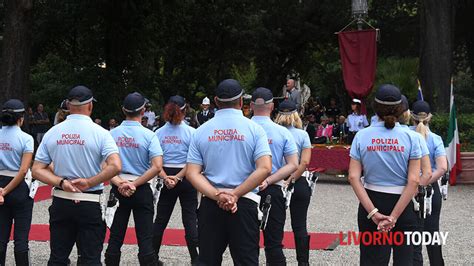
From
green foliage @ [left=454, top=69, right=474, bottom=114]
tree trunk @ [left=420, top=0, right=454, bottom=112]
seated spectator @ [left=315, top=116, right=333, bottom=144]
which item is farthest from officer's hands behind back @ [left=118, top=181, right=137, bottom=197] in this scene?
green foliage @ [left=454, top=69, right=474, bottom=114]

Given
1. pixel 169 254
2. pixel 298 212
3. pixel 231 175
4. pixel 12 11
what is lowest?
pixel 169 254

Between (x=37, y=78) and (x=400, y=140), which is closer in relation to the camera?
(x=400, y=140)

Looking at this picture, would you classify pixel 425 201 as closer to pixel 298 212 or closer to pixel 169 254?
pixel 298 212

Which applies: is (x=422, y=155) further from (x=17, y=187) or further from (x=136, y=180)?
(x=17, y=187)

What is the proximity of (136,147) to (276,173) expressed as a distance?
4.84 feet

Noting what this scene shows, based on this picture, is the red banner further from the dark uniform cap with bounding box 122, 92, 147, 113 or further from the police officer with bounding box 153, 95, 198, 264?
the dark uniform cap with bounding box 122, 92, 147, 113

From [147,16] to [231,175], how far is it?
2485cm

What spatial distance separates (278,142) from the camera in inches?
319

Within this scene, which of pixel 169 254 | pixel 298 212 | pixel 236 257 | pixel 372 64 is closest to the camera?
pixel 236 257

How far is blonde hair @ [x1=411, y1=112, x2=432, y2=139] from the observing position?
7.87 metres

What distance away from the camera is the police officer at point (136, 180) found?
800 centimetres

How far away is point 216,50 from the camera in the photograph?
38.9 meters

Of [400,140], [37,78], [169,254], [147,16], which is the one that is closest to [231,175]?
[400,140]

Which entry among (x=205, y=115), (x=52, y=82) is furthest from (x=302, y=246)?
(x=52, y=82)
